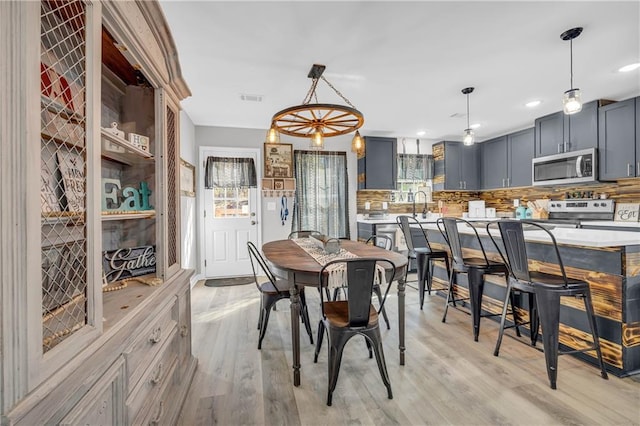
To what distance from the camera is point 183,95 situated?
202 centimetres

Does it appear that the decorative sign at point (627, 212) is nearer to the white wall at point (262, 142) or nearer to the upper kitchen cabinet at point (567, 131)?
the upper kitchen cabinet at point (567, 131)

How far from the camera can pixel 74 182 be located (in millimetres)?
974

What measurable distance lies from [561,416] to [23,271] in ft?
7.80

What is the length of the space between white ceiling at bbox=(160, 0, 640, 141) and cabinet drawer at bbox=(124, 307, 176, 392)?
191cm

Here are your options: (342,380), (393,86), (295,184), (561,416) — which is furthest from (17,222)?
(295,184)

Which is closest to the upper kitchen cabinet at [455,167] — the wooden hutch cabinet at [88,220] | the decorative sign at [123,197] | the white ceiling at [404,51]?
the white ceiling at [404,51]

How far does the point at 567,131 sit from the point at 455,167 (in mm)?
1755

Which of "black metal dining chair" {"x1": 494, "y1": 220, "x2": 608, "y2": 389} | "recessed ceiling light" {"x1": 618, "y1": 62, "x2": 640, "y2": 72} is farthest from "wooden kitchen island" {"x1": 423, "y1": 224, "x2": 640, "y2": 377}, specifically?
"recessed ceiling light" {"x1": 618, "y1": 62, "x2": 640, "y2": 72}

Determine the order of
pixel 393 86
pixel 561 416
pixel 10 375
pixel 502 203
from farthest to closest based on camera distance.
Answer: pixel 502 203, pixel 393 86, pixel 561 416, pixel 10 375

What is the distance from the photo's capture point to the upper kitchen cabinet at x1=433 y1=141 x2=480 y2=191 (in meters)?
5.60

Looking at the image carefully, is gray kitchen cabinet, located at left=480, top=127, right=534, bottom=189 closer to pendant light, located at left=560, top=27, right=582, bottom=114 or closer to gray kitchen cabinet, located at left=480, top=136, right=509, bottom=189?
gray kitchen cabinet, located at left=480, top=136, right=509, bottom=189

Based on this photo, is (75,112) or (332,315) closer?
(75,112)

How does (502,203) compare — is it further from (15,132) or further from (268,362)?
(15,132)

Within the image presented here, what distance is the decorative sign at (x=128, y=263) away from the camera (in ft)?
5.05
